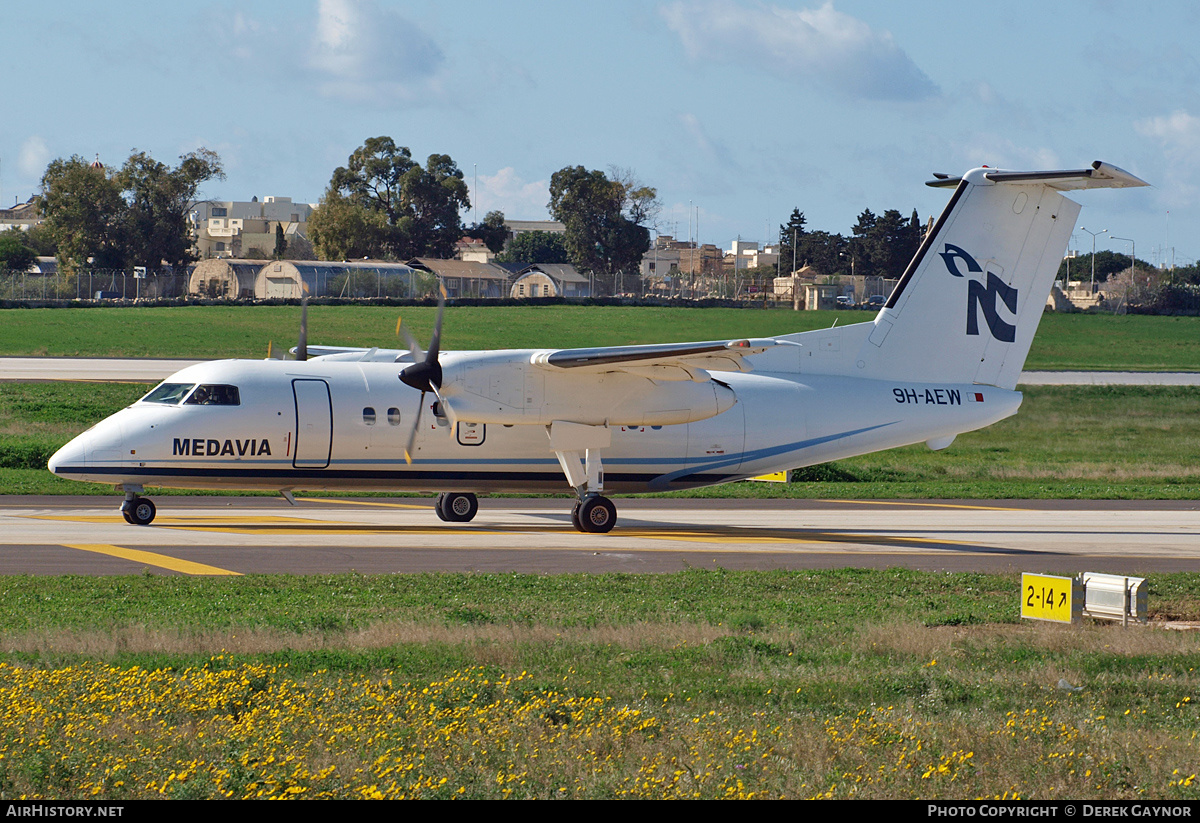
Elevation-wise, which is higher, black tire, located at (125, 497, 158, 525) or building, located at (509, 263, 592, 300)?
building, located at (509, 263, 592, 300)

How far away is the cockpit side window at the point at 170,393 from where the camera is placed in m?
21.7

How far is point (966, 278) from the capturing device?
2469 centimetres

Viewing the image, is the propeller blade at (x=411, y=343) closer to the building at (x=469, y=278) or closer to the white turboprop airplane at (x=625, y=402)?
the white turboprop airplane at (x=625, y=402)

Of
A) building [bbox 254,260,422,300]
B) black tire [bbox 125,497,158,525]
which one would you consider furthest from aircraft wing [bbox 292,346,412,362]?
building [bbox 254,260,422,300]

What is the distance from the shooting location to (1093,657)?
12.5 meters

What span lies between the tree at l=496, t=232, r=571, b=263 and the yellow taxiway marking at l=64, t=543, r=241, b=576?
453ft

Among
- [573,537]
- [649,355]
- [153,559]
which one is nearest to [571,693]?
[153,559]

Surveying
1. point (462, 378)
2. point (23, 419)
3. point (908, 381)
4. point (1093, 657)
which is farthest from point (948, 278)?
point (23, 419)

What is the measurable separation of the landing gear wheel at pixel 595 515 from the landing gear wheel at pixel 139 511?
308 inches

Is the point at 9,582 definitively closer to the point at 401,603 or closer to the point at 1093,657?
the point at 401,603

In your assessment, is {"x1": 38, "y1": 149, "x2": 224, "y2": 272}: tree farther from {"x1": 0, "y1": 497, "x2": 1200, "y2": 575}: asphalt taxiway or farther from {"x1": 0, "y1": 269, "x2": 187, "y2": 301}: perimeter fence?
{"x1": 0, "y1": 497, "x2": 1200, "y2": 575}: asphalt taxiway

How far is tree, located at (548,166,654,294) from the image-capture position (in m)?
131

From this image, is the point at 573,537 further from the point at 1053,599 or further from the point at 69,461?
the point at 1053,599
